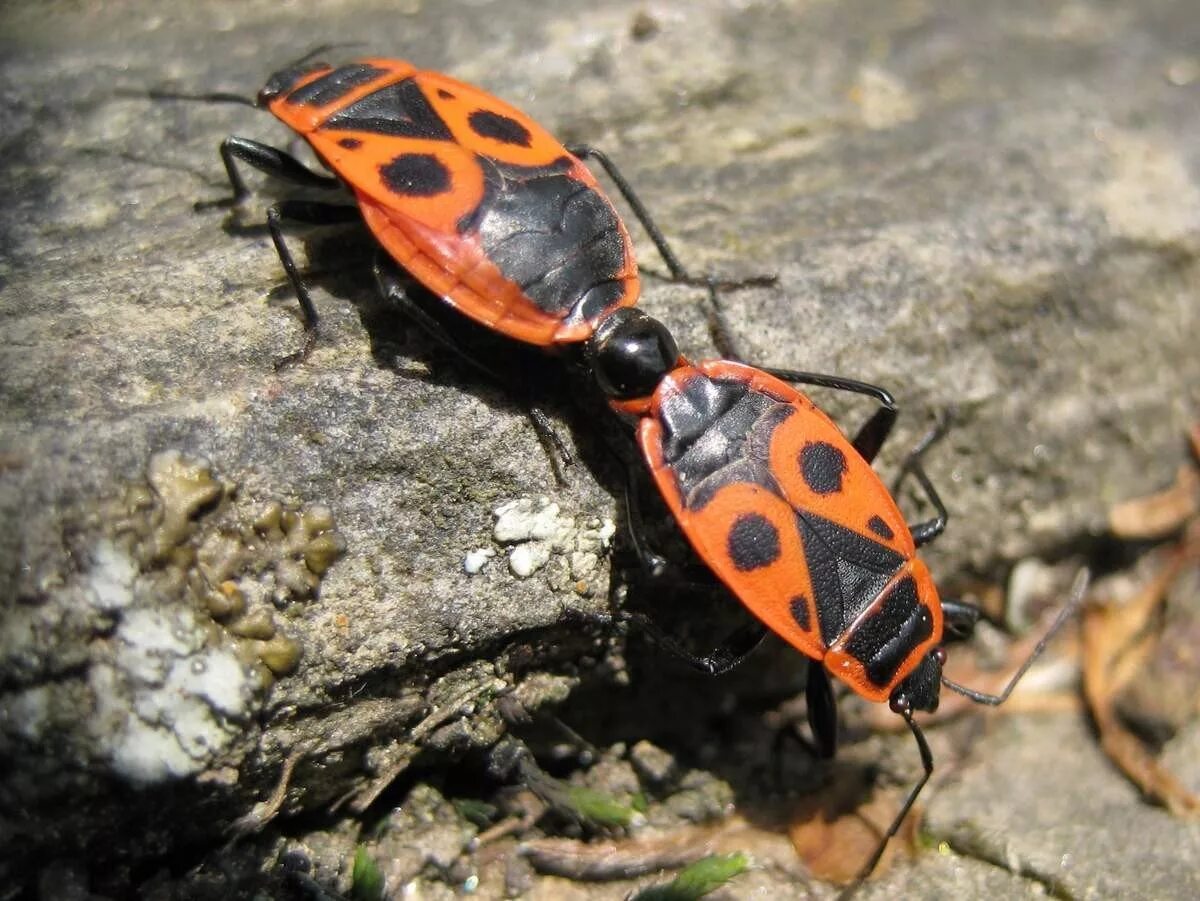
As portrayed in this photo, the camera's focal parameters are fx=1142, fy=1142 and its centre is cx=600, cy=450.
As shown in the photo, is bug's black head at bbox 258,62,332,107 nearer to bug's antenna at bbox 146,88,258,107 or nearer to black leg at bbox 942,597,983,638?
bug's antenna at bbox 146,88,258,107

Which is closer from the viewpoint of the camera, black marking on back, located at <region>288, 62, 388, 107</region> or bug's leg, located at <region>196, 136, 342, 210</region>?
black marking on back, located at <region>288, 62, 388, 107</region>

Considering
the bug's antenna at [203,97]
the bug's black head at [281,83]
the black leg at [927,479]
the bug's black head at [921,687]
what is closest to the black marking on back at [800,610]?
the bug's black head at [921,687]

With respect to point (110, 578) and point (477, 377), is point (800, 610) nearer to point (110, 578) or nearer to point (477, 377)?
point (477, 377)

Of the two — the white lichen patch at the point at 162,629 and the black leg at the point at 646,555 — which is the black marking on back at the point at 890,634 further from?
the white lichen patch at the point at 162,629

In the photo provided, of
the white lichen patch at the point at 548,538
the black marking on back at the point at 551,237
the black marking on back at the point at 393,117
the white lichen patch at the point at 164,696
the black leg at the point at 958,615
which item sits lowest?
the black leg at the point at 958,615

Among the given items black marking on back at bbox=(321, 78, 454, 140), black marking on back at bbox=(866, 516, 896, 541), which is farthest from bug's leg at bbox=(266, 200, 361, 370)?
black marking on back at bbox=(866, 516, 896, 541)

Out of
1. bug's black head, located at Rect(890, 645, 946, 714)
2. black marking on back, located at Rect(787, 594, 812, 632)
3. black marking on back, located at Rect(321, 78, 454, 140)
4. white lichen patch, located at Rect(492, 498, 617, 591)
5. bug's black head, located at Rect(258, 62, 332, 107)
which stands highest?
bug's black head, located at Rect(258, 62, 332, 107)
